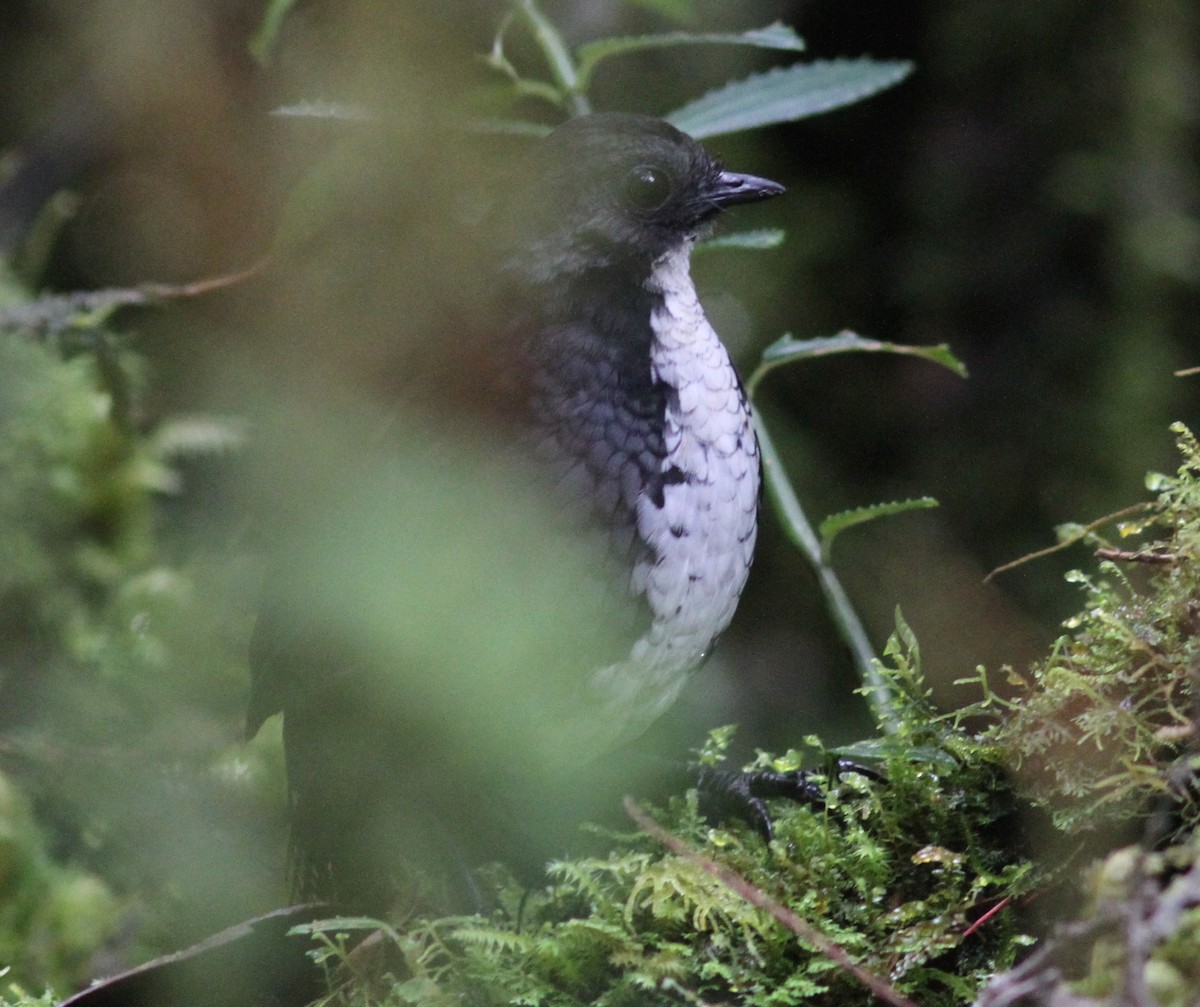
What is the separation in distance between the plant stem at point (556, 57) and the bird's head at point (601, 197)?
34 centimetres

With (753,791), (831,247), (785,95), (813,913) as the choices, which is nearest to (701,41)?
(785,95)

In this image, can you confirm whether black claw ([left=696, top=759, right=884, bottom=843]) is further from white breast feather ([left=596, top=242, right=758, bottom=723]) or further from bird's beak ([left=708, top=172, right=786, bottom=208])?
bird's beak ([left=708, top=172, right=786, bottom=208])

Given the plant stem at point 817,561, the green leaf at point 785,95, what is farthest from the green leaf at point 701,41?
the plant stem at point 817,561

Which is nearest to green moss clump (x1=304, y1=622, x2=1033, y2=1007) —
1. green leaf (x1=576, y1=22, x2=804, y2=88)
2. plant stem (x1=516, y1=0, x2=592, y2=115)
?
green leaf (x1=576, y1=22, x2=804, y2=88)

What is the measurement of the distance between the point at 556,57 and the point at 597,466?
1.07m

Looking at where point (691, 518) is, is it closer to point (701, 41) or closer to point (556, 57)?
point (701, 41)

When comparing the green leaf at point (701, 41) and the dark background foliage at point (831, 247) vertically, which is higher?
the green leaf at point (701, 41)

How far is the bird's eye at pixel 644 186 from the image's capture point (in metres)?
2.25

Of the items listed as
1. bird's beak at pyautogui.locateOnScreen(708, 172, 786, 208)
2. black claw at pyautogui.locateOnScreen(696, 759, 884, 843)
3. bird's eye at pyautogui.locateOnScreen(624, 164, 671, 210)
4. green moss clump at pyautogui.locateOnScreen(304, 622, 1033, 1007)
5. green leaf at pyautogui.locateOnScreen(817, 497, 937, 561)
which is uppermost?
bird's eye at pyautogui.locateOnScreen(624, 164, 671, 210)

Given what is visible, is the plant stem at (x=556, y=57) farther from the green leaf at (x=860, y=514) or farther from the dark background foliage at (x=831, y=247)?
the green leaf at (x=860, y=514)

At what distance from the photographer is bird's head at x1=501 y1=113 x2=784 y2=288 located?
223 cm

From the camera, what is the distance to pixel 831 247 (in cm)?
409

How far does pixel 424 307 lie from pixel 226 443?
71cm

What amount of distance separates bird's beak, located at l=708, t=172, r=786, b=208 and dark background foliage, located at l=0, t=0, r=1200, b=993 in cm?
120
